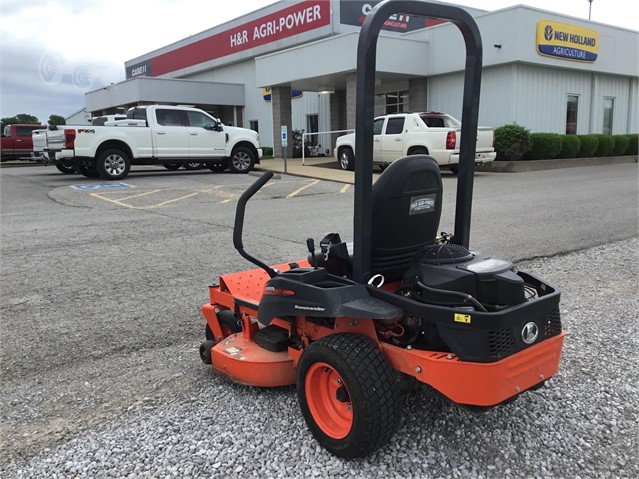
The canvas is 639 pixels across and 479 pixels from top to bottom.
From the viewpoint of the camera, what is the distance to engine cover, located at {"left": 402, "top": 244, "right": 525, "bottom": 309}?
8.48 feet

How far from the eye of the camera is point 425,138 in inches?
636

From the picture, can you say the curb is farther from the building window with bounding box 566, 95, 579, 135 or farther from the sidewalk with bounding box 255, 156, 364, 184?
the sidewalk with bounding box 255, 156, 364, 184

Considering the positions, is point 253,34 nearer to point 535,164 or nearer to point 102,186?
point 535,164

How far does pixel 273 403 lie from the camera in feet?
10.7

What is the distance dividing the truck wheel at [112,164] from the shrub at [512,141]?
1223 cm

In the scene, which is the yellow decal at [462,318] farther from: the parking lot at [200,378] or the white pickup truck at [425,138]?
the white pickup truck at [425,138]

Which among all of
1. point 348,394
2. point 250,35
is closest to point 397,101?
point 250,35

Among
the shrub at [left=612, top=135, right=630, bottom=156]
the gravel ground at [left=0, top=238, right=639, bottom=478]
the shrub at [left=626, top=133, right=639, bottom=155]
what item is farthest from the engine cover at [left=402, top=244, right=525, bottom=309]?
the shrub at [left=626, top=133, right=639, bottom=155]

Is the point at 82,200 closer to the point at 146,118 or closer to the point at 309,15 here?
the point at 146,118

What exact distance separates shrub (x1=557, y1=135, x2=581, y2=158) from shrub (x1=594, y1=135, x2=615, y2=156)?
5.27ft

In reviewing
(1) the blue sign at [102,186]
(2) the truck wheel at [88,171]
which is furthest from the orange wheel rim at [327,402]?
(2) the truck wheel at [88,171]

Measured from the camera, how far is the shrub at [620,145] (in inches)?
906

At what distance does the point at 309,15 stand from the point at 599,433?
2800cm

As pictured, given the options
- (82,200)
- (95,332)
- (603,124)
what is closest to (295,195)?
(82,200)
